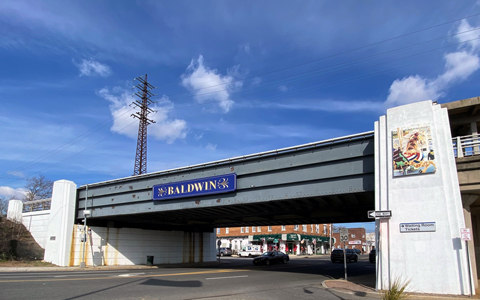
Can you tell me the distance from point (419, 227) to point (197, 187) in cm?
1170

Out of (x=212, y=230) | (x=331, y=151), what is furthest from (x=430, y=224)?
(x=212, y=230)

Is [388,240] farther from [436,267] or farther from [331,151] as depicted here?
[331,151]

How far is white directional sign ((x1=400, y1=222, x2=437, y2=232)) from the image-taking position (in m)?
12.2

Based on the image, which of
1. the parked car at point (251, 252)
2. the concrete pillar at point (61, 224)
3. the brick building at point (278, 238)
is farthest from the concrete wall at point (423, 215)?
the brick building at point (278, 238)

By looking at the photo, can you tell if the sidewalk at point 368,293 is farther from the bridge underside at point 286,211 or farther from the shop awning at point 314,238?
the shop awning at point 314,238

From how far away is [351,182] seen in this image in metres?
15.2

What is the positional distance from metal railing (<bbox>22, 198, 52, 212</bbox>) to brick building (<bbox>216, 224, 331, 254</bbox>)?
38494 millimetres

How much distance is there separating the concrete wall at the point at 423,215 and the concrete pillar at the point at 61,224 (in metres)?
22.9

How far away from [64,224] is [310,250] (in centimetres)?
5487

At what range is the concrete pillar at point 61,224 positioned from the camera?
26203mm

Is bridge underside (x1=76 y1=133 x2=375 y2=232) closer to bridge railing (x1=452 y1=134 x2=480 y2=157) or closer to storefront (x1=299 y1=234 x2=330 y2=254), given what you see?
bridge railing (x1=452 y1=134 x2=480 y2=157)

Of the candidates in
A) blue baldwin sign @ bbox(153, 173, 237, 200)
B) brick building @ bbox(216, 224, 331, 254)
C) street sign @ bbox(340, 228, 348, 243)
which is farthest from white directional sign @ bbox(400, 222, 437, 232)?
brick building @ bbox(216, 224, 331, 254)

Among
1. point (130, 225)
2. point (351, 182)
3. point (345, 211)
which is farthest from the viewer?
point (130, 225)

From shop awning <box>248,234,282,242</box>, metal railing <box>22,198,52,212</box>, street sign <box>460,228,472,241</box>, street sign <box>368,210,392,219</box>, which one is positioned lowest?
shop awning <box>248,234,282,242</box>
